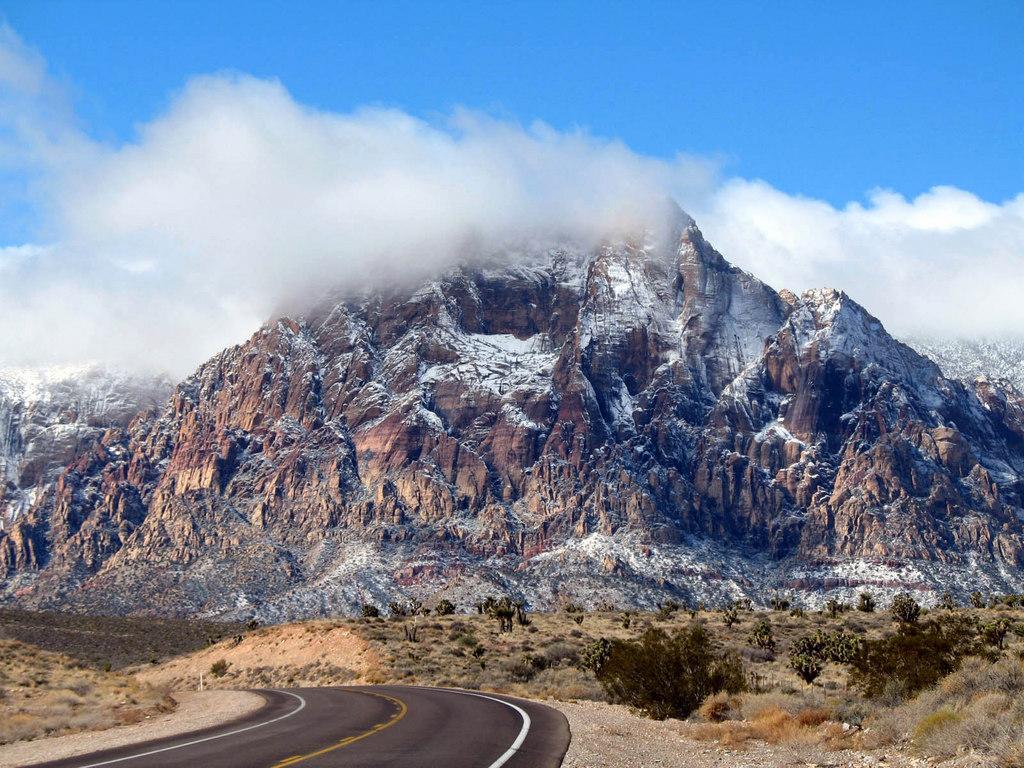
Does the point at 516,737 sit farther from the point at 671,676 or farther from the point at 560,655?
the point at 560,655

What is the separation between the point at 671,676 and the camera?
38.0 meters

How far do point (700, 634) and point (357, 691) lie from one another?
55.9 feet

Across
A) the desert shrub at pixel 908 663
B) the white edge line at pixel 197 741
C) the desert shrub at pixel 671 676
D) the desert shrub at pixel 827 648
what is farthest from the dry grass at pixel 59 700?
the desert shrub at pixel 827 648

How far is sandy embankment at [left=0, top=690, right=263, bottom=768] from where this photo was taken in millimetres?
26531

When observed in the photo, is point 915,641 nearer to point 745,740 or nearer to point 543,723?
point 745,740

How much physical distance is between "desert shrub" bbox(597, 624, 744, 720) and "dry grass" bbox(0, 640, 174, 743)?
58.4 feet

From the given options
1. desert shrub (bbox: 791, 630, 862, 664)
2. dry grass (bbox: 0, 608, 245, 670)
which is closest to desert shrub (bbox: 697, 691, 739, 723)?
desert shrub (bbox: 791, 630, 862, 664)

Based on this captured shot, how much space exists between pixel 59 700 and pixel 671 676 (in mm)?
24397

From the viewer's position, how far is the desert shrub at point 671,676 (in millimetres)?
37506

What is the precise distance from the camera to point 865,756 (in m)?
23.5

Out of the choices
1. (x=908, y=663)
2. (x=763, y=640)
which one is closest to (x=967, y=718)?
(x=908, y=663)

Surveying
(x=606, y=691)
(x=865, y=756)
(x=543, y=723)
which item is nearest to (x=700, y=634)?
(x=606, y=691)

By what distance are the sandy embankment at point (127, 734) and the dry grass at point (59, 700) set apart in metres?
1.08

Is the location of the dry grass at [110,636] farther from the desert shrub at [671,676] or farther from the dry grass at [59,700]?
the desert shrub at [671,676]
